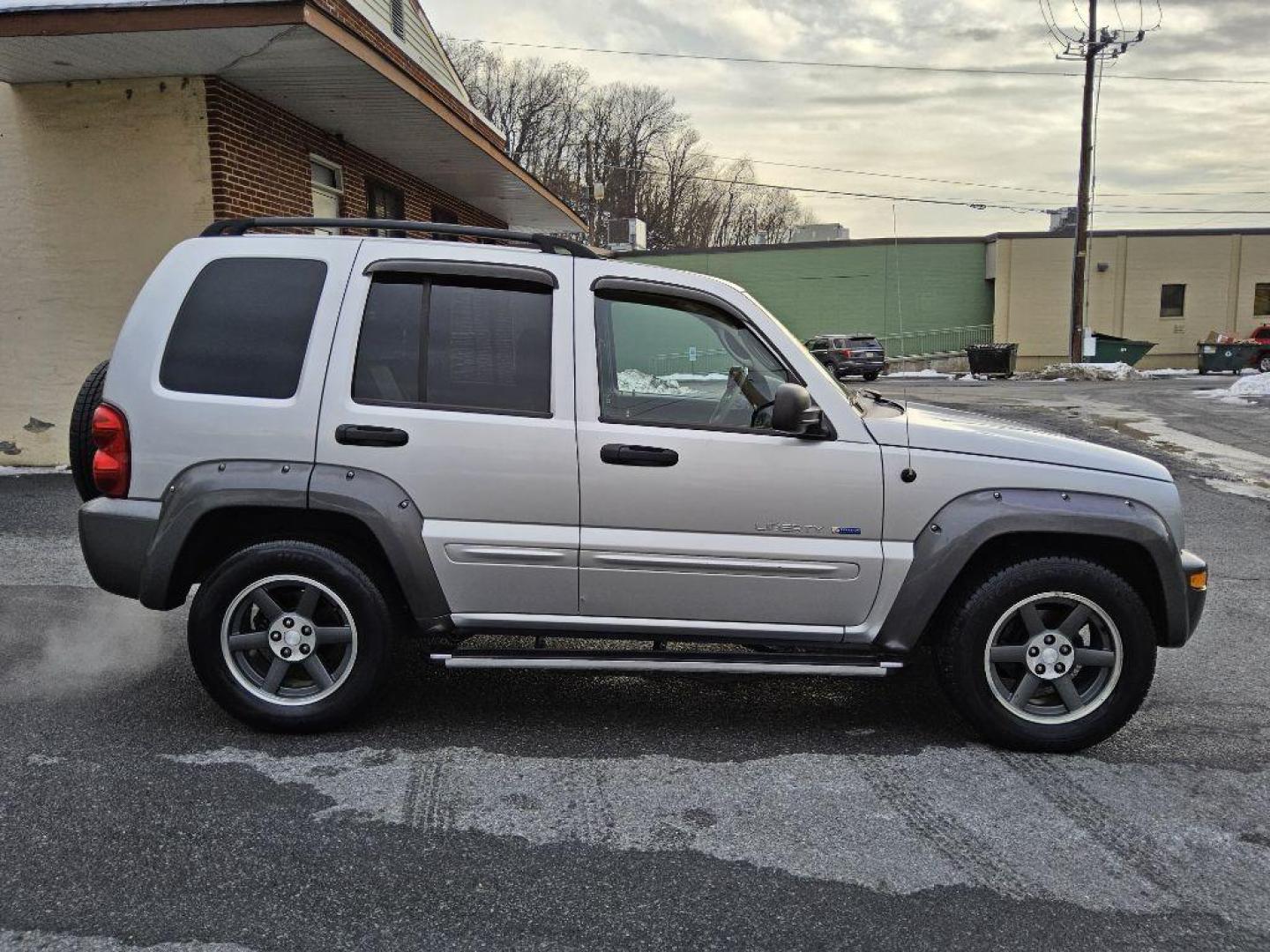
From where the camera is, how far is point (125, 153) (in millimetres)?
9578

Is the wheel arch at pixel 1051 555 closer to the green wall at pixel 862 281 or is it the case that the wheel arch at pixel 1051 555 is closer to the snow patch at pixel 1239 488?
the snow patch at pixel 1239 488

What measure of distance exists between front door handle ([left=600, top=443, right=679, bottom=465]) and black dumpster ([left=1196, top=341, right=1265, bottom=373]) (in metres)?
37.2

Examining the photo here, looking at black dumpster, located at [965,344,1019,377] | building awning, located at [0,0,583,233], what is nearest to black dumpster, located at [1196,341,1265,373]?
black dumpster, located at [965,344,1019,377]

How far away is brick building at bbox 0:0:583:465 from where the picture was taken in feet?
28.8

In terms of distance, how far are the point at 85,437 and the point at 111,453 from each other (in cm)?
29

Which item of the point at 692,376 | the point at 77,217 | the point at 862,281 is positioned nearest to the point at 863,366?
the point at 862,281

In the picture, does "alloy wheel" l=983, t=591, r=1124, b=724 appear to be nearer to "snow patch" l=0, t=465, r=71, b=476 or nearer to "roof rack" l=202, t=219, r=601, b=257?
"roof rack" l=202, t=219, r=601, b=257

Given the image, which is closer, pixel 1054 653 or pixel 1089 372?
pixel 1054 653

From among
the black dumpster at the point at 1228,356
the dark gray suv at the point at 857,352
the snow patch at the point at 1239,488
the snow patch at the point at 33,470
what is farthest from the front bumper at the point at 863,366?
the snow patch at the point at 33,470

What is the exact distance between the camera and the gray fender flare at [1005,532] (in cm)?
377

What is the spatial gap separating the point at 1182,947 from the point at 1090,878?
14.3 inches

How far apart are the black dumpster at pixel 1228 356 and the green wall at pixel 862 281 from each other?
883cm

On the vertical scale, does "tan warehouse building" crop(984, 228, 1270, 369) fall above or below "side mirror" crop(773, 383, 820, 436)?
above

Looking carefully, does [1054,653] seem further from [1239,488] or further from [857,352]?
[857,352]
